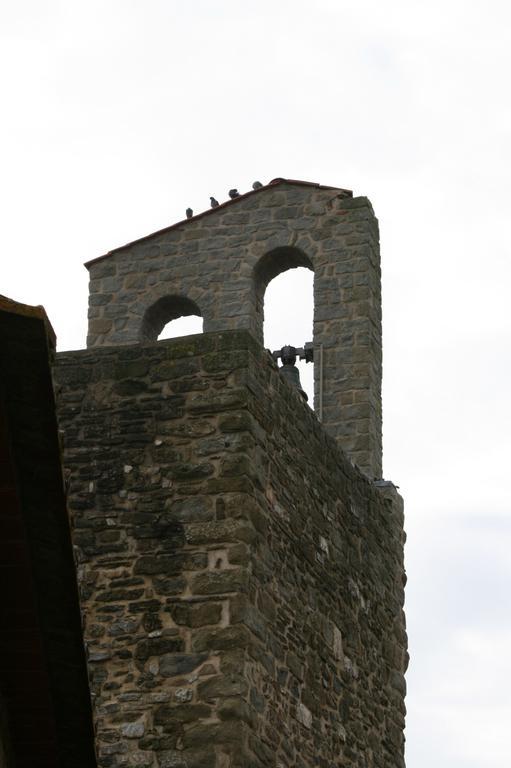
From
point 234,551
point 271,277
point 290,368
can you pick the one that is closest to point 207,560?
point 234,551

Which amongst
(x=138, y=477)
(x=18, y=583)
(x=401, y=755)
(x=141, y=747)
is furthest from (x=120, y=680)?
(x=18, y=583)

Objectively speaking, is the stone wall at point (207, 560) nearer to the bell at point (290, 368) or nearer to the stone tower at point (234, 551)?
the stone tower at point (234, 551)

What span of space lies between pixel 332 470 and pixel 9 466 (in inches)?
273

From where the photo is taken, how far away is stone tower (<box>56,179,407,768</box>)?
11.8 metres

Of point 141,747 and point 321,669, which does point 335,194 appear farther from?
point 141,747

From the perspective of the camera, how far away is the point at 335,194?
51.5 feet

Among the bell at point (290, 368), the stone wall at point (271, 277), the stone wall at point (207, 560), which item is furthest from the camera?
the stone wall at point (271, 277)

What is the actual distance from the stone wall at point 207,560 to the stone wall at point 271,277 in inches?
49.5

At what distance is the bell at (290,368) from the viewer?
46.2ft

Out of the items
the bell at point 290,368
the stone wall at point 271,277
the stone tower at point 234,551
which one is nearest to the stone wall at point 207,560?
the stone tower at point 234,551

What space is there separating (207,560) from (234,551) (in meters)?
0.19

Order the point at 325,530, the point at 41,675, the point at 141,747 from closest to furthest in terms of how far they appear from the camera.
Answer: the point at 41,675
the point at 141,747
the point at 325,530

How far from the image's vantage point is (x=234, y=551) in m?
12.0

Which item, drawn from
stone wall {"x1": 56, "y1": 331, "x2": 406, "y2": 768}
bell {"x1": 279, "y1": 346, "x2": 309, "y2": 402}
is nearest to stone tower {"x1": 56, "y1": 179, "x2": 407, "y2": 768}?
stone wall {"x1": 56, "y1": 331, "x2": 406, "y2": 768}
